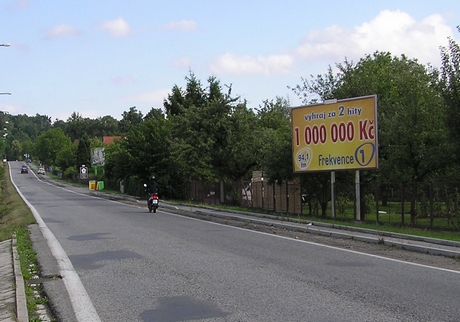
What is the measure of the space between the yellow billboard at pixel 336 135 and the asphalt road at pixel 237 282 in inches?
290

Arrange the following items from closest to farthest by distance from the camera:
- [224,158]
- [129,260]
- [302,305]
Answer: [302,305]
[129,260]
[224,158]

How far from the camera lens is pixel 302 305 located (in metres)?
8.09

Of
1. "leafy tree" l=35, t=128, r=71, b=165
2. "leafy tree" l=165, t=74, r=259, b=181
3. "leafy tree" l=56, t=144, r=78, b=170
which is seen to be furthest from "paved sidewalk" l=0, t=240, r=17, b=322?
"leafy tree" l=35, t=128, r=71, b=165

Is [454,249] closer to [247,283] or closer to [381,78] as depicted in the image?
[247,283]

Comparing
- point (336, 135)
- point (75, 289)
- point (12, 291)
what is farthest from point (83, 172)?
point (12, 291)

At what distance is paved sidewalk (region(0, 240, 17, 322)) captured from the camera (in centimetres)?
745

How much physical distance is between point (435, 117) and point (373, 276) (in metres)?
14.1

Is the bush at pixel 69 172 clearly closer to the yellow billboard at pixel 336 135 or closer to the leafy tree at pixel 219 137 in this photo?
the leafy tree at pixel 219 137

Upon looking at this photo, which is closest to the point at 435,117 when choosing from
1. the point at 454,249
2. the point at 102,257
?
the point at 454,249

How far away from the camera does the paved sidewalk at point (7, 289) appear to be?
7452 millimetres

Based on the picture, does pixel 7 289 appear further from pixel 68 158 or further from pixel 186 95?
pixel 68 158

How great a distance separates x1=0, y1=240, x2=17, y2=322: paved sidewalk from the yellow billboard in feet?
45.6

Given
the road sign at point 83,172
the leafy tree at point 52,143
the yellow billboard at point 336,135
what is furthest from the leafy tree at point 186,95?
the leafy tree at point 52,143

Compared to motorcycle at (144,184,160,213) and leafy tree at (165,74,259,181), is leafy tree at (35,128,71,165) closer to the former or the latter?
leafy tree at (165,74,259,181)
